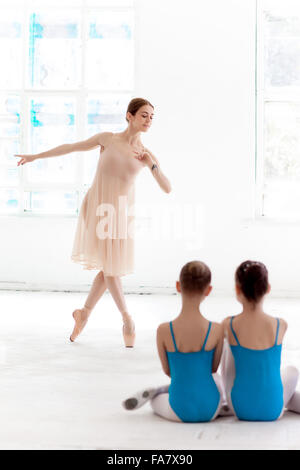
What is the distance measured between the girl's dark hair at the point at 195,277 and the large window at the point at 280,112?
3.73m

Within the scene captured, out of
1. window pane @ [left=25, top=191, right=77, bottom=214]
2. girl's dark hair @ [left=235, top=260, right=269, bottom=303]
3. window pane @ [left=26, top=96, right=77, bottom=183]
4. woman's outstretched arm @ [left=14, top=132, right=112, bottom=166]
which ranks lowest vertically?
girl's dark hair @ [left=235, top=260, right=269, bottom=303]

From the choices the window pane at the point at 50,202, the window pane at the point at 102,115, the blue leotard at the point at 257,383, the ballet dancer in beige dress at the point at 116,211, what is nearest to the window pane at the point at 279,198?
the window pane at the point at 102,115

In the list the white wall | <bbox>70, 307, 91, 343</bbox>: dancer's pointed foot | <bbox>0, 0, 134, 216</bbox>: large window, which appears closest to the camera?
<bbox>70, 307, 91, 343</bbox>: dancer's pointed foot

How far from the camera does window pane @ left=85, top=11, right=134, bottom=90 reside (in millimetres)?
5758

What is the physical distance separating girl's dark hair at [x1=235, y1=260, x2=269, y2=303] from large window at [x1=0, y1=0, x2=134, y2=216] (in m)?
3.95

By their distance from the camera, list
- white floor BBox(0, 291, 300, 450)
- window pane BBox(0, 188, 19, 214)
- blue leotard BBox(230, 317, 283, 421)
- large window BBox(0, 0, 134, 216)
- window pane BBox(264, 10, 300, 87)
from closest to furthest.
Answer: white floor BBox(0, 291, 300, 450), blue leotard BBox(230, 317, 283, 421), window pane BBox(264, 10, 300, 87), large window BBox(0, 0, 134, 216), window pane BBox(0, 188, 19, 214)

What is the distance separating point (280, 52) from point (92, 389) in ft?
13.8

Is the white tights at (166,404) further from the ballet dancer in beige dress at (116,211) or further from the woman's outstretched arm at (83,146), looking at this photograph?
the woman's outstretched arm at (83,146)

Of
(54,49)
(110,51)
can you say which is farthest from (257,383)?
(54,49)

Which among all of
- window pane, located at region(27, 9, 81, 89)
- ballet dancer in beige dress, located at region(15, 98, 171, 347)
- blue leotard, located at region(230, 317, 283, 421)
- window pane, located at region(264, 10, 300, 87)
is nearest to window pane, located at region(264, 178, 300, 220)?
window pane, located at region(264, 10, 300, 87)

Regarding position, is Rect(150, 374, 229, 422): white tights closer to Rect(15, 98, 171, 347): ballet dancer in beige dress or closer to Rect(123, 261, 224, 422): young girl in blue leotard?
Rect(123, 261, 224, 422): young girl in blue leotard

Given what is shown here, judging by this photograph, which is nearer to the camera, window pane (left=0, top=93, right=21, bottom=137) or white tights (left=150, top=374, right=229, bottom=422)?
white tights (left=150, top=374, right=229, bottom=422)

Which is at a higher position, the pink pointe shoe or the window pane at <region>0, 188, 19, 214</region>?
the window pane at <region>0, 188, 19, 214</region>

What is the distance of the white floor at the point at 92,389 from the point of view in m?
1.76
